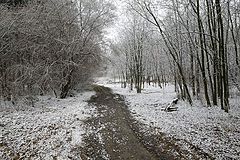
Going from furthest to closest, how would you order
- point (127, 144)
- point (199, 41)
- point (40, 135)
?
point (199, 41), point (40, 135), point (127, 144)

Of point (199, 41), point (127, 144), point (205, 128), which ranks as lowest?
point (127, 144)

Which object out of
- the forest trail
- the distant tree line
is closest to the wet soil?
the forest trail

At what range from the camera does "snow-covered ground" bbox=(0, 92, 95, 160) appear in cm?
608

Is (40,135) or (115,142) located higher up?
(40,135)

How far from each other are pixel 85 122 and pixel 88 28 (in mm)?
10953

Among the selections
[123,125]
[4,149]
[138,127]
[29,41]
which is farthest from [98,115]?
[29,41]

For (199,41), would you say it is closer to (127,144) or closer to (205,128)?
(205,128)

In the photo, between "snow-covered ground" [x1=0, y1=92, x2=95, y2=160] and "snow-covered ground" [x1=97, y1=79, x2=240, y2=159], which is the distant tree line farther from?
"snow-covered ground" [x1=0, y1=92, x2=95, y2=160]

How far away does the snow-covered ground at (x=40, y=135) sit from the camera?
608 centimetres

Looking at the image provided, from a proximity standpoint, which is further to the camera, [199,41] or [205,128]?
[199,41]

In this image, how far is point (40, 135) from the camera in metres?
7.58

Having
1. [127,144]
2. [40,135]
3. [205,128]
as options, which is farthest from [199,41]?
[40,135]

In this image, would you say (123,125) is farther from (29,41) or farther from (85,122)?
(29,41)

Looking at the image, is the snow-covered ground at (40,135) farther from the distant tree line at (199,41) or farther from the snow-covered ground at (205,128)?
the distant tree line at (199,41)
